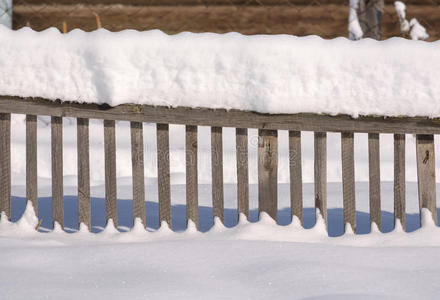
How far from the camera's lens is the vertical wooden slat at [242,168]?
11.3 ft

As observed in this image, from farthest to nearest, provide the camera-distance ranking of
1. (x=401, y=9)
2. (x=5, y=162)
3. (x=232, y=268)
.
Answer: (x=401, y=9)
(x=5, y=162)
(x=232, y=268)

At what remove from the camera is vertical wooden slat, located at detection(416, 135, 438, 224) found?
3.38 meters

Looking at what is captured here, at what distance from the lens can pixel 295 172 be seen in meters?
3.46

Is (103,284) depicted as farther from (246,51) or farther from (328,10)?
(328,10)

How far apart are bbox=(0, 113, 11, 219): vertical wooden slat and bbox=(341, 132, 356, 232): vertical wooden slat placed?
5.98ft

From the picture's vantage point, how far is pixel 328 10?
25.6 feet

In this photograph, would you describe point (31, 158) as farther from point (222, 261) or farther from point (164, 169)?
point (222, 261)

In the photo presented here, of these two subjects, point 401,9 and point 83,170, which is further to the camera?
point 401,9

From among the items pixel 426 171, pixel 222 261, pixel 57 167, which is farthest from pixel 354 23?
pixel 222 261

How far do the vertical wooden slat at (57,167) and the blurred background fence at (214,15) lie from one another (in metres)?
4.26

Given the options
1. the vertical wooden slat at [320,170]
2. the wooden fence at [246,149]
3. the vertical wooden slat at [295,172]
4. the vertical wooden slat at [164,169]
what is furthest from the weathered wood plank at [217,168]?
the vertical wooden slat at [320,170]

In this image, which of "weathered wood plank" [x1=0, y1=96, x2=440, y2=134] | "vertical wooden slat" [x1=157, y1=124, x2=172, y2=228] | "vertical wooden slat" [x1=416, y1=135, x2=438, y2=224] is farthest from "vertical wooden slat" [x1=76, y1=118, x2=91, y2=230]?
"vertical wooden slat" [x1=416, y1=135, x2=438, y2=224]

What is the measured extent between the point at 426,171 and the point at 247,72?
1039mm

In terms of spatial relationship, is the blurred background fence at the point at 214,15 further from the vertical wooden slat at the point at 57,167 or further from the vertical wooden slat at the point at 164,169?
the vertical wooden slat at the point at 164,169
